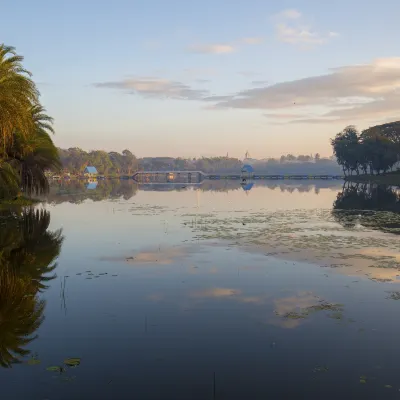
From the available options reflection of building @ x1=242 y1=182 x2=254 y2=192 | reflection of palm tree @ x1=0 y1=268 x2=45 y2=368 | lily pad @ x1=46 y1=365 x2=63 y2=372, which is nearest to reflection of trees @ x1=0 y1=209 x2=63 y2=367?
reflection of palm tree @ x1=0 y1=268 x2=45 y2=368

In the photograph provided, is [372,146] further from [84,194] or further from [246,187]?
[84,194]

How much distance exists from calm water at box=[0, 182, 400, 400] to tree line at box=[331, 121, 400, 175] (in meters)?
135

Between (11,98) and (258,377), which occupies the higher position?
(11,98)

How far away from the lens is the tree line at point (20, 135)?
3784 cm

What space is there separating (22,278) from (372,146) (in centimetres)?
15189

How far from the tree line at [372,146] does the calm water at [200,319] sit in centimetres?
13519

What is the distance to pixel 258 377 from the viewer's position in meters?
10.2

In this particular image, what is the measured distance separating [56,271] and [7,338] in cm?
873

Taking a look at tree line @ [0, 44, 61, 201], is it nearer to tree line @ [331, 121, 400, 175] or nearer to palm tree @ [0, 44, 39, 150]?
palm tree @ [0, 44, 39, 150]

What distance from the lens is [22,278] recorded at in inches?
761

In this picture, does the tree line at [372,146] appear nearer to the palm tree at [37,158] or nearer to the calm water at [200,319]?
the palm tree at [37,158]

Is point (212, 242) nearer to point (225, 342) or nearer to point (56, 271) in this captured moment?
point (56, 271)

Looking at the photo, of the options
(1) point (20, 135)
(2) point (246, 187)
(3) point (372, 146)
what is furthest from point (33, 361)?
(3) point (372, 146)

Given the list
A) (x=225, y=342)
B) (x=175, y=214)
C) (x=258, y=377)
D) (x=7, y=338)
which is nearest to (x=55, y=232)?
(x=175, y=214)
